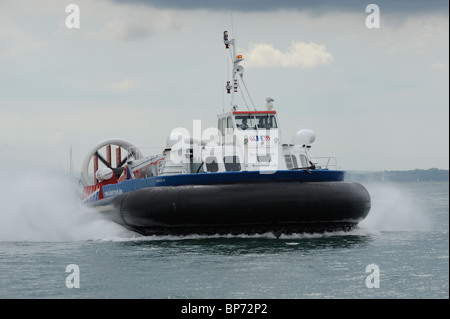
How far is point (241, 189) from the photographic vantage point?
38.3ft

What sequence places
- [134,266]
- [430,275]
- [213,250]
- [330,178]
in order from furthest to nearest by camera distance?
[330,178]
[213,250]
[134,266]
[430,275]

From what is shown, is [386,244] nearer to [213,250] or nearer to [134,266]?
[213,250]

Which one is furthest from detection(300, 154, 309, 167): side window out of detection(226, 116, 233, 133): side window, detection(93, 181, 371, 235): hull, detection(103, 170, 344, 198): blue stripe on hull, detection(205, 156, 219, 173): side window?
detection(205, 156, 219, 173): side window

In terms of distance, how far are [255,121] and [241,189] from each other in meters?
2.45

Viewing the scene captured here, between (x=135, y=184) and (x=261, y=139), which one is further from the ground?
(x=261, y=139)

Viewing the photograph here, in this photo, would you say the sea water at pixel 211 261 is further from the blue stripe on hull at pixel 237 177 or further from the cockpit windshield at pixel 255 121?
the cockpit windshield at pixel 255 121

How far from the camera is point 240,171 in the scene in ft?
39.1

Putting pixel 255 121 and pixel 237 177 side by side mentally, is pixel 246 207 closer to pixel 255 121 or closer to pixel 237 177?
pixel 237 177

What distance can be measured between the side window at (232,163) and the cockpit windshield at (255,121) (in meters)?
0.98

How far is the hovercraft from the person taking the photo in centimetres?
1166

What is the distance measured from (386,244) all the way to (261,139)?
3283 millimetres

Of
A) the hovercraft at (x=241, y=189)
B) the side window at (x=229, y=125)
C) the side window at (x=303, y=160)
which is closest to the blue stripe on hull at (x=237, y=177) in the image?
the hovercraft at (x=241, y=189)
